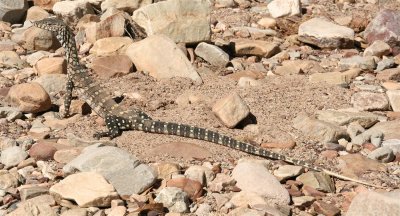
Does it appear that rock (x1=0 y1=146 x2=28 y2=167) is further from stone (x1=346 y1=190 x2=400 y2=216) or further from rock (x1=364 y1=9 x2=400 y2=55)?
rock (x1=364 y1=9 x2=400 y2=55)

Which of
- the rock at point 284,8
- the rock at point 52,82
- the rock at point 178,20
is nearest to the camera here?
the rock at point 52,82

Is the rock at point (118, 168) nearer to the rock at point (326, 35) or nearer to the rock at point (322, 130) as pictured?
the rock at point (322, 130)

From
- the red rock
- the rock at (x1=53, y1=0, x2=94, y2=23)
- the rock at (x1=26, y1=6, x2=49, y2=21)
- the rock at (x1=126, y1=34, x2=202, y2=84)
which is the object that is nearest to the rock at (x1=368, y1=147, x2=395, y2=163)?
the red rock

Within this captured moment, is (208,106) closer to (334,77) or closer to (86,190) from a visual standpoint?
→ (334,77)

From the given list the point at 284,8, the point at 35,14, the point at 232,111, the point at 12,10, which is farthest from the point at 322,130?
the point at 12,10

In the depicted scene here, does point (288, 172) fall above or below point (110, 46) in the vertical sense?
above

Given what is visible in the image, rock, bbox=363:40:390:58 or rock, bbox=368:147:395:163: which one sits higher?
rock, bbox=368:147:395:163

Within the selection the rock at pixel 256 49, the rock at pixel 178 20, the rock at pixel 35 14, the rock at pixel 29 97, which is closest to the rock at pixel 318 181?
the rock at pixel 29 97
